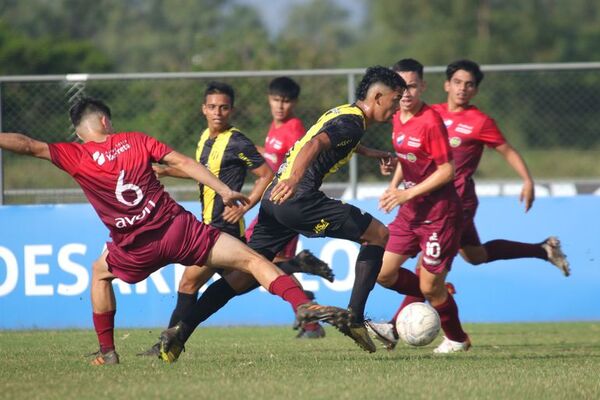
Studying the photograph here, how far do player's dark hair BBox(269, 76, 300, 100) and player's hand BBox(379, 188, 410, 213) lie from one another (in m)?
3.64

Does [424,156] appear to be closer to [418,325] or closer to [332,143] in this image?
[418,325]

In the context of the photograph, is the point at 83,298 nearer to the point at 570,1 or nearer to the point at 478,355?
the point at 478,355

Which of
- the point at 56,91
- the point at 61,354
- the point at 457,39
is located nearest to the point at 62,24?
the point at 457,39

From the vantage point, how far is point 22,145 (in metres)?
8.09

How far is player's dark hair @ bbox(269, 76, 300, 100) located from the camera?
12.6 m

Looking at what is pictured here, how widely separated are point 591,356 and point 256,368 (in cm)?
284

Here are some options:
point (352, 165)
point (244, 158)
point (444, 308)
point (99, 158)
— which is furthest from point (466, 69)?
point (99, 158)

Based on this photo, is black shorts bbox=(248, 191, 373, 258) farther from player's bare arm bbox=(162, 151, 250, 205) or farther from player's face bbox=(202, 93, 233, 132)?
player's face bbox=(202, 93, 233, 132)

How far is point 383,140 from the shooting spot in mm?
15031

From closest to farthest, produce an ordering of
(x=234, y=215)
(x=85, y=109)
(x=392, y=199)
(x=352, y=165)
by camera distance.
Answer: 1. (x=85, y=109)
2. (x=392, y=199)
3. (x=234, y=215)
4. (x=352, y=165)

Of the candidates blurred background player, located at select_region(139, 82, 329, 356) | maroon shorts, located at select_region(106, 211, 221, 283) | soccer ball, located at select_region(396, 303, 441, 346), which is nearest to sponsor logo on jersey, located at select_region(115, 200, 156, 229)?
maroon shorts, located at select_region(106, 211, 221, 283)

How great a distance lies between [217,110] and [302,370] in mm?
3052

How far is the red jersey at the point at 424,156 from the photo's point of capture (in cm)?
948

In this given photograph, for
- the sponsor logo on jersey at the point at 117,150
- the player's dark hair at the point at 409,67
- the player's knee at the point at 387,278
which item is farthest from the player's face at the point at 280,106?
the sponsor logo on jersey at the point at 117,150
